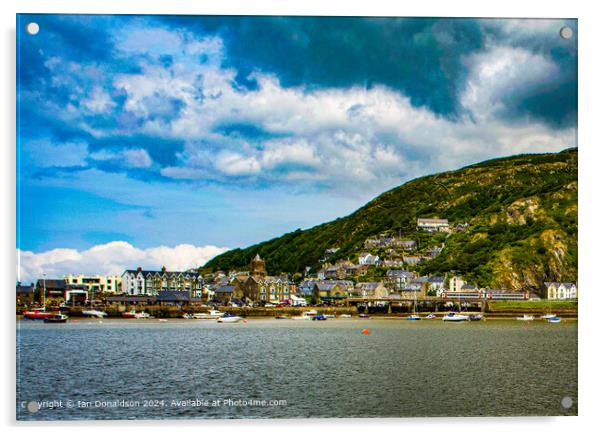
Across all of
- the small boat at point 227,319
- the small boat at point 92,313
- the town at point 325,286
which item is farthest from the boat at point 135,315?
the small boat at point 227,319

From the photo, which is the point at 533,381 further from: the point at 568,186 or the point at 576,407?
the point at 568,186

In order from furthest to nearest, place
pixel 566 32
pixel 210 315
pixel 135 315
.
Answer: pixel 210 315 → pixel 135 315 → pixel 566 32

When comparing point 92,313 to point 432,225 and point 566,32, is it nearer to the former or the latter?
point 432,225

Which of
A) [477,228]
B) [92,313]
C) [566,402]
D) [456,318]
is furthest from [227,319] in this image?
[566,402]

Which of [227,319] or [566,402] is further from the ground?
[566,402]

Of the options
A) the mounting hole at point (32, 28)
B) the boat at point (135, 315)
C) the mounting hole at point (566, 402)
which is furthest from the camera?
the boat at point (135, 315)

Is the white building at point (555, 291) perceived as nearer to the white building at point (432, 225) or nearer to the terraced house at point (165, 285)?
the white building at point (432, 225)

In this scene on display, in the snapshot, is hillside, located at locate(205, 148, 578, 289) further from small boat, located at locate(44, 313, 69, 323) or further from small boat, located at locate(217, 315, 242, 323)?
small boat, located at locate(44, 313, 69, 323)
